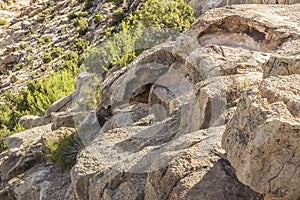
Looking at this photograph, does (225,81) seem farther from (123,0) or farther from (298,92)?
(123,0)

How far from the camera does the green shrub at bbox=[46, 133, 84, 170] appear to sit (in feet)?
36.5

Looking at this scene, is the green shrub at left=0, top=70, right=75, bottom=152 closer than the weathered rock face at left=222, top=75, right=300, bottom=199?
No

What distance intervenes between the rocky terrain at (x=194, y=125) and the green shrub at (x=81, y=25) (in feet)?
43.9

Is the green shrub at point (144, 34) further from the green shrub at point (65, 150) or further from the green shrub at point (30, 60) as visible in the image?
the green shrub at point (30, 60)

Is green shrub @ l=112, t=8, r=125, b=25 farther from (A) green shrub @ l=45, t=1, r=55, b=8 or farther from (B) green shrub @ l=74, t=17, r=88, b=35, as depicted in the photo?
(A) green shrub @ l=45, t=1, r=55, b=8

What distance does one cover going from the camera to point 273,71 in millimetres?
6051

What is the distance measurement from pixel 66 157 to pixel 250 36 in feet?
16.7

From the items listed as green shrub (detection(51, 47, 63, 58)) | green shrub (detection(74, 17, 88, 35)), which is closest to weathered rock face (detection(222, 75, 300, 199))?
green shrub (detection(51, 47, 63, 58))

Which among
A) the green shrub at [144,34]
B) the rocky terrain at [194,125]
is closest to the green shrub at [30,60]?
the green shrub at [144,34]

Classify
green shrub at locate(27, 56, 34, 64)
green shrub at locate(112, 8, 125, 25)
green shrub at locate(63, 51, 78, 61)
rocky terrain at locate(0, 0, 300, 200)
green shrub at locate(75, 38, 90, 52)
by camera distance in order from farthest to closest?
green shrub at locate(27, 56, 34, 64) < green shrub at locate(112, 8, 125, 25) < green shrub at locate(75, 38, 90, 52) < green shrub at locate(63, 51, 78, 61) < rocky terrain at locate(0, 0, 300, 200)

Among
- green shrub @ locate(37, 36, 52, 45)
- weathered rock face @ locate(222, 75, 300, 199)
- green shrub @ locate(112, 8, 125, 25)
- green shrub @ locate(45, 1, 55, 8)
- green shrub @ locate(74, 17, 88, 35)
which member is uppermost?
weathered rock face @ locate(222, 75, 300, 199)

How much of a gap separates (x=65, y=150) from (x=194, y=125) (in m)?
4.88

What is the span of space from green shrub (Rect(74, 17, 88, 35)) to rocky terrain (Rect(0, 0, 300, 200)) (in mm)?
13375

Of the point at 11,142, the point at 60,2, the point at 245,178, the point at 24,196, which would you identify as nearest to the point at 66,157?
the point at 24,196
